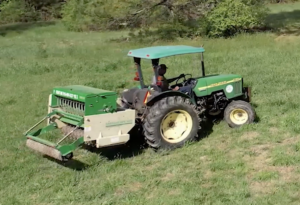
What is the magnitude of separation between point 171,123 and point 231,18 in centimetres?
1567

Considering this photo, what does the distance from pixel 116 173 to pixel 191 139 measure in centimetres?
153

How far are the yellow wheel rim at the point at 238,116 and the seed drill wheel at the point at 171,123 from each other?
100cm

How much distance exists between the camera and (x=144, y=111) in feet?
23.9

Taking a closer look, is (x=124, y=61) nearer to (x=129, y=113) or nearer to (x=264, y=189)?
(x=129, y=113)

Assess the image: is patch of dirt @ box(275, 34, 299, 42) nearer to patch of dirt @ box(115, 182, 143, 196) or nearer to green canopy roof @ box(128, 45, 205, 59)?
green canopy roof @ box(128, 45, 205, 59)

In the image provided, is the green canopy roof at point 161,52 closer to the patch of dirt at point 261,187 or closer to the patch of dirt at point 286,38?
the patch of dirt at point 261,187

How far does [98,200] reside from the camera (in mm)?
5641

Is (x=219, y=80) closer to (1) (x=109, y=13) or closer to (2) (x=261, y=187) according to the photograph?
(2) (x=261, y=187)

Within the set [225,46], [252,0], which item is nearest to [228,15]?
[252,0]

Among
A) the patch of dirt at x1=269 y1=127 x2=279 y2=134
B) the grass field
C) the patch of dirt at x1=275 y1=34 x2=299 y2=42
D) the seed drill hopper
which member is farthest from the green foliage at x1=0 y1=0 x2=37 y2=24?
the patch of dirt at x1=269 y1=127 x2=279 y2=134

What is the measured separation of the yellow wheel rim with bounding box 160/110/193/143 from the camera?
7293 millimetres

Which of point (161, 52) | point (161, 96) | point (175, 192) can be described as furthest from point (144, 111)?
point (175, 192)

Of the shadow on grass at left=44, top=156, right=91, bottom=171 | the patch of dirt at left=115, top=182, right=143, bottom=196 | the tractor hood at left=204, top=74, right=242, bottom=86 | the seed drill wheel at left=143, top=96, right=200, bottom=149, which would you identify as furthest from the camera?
the tractor hood at left=204, top=74, right=242, bottom=86

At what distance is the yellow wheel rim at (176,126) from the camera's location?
7293 millimetres
